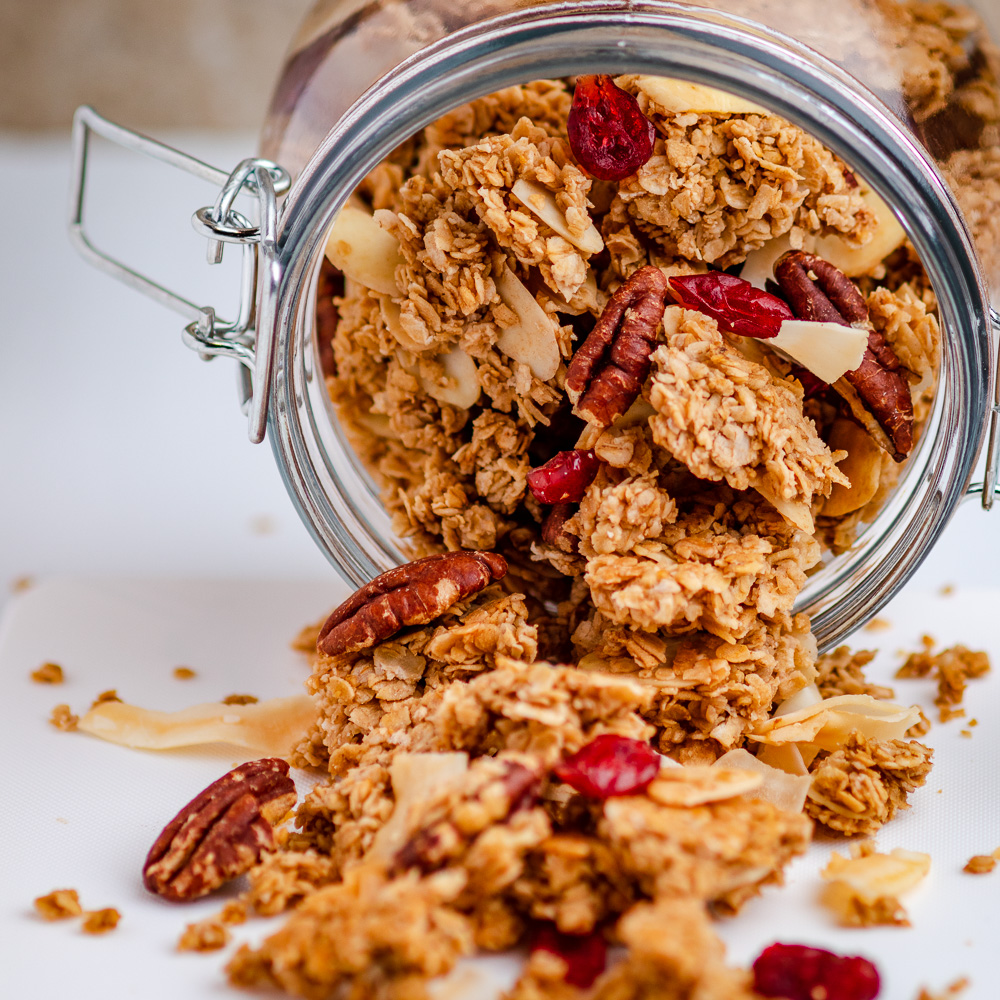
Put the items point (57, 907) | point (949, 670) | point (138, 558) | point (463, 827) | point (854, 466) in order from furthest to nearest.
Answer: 1. point (138, 558)
2. point (949, 670)
3. point (854, 466)
4. point (57, 907)
5. point (463, 827)

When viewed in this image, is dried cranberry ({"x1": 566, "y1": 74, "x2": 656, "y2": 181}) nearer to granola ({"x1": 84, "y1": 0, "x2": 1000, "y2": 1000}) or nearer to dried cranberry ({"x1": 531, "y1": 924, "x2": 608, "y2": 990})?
granola ({"x1": 84, "y1": 0, "x2": 1000, "y2": 1000})

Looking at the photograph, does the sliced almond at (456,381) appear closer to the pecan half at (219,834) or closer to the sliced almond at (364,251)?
the sliced almond at (364,251)

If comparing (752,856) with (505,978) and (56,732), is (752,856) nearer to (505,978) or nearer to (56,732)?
(505,978)

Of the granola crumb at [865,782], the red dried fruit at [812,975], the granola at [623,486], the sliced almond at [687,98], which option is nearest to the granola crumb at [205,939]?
the granola at [623,486]

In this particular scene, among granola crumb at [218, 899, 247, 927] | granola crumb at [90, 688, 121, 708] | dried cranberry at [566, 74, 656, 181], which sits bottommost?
granola crumb at [218, 899, 247, 927]

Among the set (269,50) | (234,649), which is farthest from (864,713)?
(269,50)

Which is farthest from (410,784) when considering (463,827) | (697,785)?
Answer: (697,785)

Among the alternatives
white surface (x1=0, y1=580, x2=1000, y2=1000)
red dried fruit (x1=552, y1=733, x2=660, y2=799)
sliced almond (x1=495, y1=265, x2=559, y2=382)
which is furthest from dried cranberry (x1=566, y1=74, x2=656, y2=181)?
white surface (x1=0, y1=580, x2=1000, y2=1000)

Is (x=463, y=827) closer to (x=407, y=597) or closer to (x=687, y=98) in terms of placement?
(x=407, y=597)
